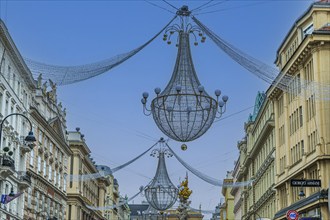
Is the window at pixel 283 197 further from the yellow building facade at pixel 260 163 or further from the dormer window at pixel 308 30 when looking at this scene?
the dormer window at pixel 308 30

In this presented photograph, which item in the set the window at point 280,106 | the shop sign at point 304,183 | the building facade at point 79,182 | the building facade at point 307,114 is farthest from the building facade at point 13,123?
the building facade at point 79,182

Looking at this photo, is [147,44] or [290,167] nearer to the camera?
[147,44]

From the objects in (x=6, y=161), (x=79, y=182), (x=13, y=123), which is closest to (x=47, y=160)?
(x=13, y=123)

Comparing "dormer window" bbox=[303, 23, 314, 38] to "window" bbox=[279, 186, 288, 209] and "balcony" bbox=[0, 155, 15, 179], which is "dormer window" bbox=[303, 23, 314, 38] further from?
"balcony" bbox=[0, 155, 15, 179]

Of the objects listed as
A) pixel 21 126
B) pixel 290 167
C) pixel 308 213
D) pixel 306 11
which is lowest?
pixel 308 213

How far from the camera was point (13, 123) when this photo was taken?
5488 cm

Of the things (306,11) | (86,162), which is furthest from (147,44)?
(86,162)

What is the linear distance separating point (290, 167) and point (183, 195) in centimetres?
2723

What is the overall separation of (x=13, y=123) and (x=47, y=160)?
15.8 metres

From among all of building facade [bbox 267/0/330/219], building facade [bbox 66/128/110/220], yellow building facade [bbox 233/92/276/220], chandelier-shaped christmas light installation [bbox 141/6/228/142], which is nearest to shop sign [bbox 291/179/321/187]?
building facade [bbox 267/0/330/219]

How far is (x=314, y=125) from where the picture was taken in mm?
48531

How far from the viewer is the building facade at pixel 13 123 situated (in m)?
49.3

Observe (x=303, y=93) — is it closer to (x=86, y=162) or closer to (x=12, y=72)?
(x=12, y=72)

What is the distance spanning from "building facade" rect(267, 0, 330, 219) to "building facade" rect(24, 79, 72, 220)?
2354cm
